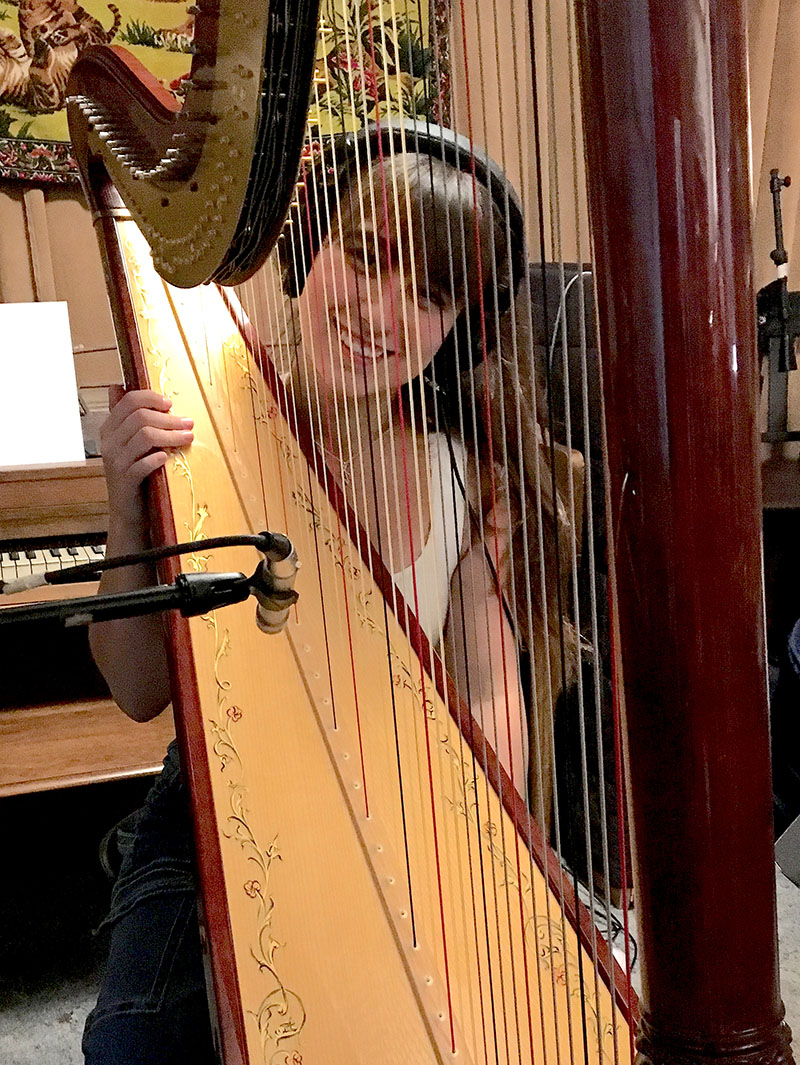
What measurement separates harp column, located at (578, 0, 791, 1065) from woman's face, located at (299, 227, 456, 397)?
1.75 ft

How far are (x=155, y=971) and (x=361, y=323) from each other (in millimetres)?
613

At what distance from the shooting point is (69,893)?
180 centimetres

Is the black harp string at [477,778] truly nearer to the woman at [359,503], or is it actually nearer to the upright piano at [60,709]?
the woman at [359,503]

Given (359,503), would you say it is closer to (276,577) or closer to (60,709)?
(276,577)

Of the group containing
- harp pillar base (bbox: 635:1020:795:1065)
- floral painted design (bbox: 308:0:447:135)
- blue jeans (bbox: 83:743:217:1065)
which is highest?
floral painted design (bbox: 308:0:447:135)

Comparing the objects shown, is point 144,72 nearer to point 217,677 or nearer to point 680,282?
point 217,677

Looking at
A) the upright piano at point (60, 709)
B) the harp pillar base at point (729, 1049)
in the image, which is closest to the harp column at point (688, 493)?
the harp pillar base at point (729, 1049)

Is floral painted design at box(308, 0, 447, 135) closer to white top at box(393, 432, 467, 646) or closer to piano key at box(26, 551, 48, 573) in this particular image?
white top at box(393, 432, 467, 646)

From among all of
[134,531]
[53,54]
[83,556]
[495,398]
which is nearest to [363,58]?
[495,398]

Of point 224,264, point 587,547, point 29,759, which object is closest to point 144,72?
point 224,264

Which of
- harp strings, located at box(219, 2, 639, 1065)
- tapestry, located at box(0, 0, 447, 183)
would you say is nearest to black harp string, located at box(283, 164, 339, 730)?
harp strings, located at box(219, 2, 639, 1065)

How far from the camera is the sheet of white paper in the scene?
1.67m

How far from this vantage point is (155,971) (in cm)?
85

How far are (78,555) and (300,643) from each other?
609 millimetres
